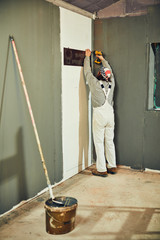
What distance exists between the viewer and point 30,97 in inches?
126

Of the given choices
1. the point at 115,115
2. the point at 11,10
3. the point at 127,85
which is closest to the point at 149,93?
the point at 127,85

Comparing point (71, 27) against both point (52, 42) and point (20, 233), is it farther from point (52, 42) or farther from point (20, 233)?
point (20, 233)

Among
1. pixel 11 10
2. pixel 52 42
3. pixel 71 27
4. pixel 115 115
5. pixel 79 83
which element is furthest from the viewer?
pixel 115 115

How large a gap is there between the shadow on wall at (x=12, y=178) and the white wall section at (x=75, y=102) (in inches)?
34.5

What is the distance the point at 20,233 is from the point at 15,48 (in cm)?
179

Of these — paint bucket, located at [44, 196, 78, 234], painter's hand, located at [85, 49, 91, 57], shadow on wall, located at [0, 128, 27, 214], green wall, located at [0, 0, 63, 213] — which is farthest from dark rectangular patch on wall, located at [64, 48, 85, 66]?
paint bucket, located at [44, 196, 78, 234]

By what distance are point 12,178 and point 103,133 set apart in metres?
1.58

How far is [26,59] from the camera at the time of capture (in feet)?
10.2

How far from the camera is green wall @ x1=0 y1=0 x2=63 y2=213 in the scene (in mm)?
2866

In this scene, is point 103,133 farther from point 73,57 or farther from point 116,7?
point 116,7

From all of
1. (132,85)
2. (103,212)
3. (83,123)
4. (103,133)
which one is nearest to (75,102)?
(83,123)

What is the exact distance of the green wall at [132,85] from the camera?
13.7ft

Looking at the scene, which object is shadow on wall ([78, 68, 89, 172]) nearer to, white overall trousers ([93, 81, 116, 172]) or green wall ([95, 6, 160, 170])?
white overall trousers ([93, 81, 116, 172])

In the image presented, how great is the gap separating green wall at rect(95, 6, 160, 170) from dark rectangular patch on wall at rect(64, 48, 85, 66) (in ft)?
1.69
